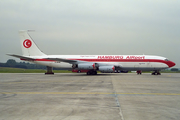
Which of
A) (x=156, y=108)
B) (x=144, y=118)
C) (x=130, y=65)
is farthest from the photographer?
(x=130, y=65)

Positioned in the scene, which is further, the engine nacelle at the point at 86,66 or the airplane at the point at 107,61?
the airplane at the point at 107,61

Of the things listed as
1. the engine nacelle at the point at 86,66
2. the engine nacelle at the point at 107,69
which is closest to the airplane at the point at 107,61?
the engine nacelle at the point at 86,66

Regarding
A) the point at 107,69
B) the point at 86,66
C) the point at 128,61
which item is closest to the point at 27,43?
the point at 86,66

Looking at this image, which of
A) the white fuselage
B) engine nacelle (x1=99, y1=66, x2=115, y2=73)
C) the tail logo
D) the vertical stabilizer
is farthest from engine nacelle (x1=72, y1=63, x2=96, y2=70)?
the tail logo

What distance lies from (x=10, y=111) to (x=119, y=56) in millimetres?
31794

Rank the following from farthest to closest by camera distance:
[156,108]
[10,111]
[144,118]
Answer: [156,108] < [10,111] < [144,118]

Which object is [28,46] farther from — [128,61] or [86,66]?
[128,61]

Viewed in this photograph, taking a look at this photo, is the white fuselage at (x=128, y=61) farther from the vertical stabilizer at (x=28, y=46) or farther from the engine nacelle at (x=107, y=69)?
the vertical stabilizer at (x=28, y=46)

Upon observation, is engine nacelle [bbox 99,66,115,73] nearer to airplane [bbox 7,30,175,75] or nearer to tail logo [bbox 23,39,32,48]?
airplane [bbox 7,30,175,75]

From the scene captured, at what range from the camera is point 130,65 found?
1441 inches

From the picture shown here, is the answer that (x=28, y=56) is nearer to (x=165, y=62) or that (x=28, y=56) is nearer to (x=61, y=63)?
(x=61, y=63)

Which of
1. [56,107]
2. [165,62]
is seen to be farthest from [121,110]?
[165,62]

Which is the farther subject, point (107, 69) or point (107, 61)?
point (107, 61)

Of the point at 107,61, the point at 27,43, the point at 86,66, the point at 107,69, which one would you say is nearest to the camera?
the point at 107,69
